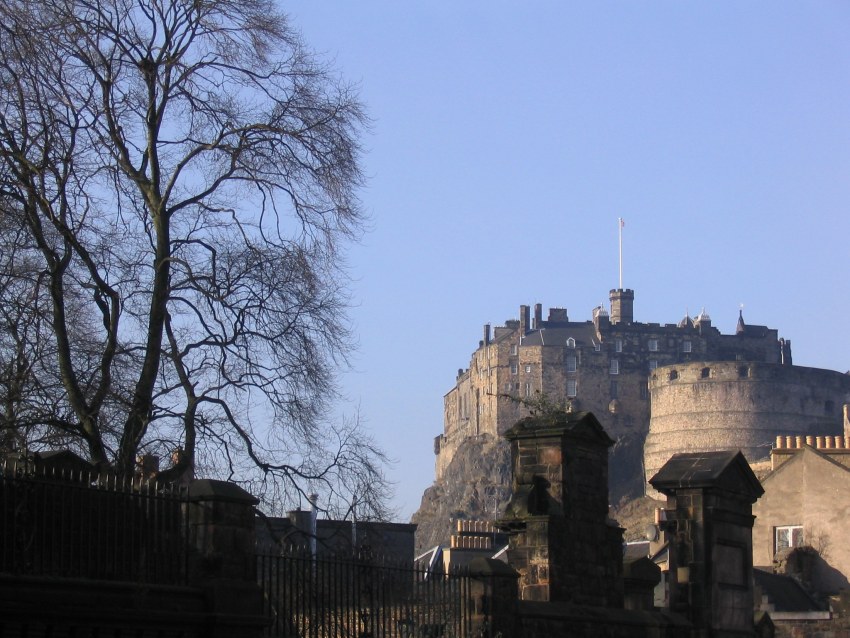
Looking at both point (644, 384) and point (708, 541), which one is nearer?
point (708, 541)

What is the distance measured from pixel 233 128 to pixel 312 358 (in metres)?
3.46

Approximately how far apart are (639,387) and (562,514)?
123408mm

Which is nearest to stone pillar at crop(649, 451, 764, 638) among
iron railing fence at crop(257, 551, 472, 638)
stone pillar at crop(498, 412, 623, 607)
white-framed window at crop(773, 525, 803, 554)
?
stone pillar at crop(498, 412, 623, 607)

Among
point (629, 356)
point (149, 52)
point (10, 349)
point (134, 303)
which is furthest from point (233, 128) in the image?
point (629, 356)

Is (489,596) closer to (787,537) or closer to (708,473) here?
(708,473)

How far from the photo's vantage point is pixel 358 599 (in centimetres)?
1383

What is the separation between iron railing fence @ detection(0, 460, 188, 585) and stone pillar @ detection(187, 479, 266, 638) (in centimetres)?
12

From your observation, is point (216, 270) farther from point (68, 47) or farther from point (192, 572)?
point (192, 572)

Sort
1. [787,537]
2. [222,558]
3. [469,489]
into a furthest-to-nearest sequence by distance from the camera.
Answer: [469,489], [787,537], [222,558]

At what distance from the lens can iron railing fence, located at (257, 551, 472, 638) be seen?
1308 cm

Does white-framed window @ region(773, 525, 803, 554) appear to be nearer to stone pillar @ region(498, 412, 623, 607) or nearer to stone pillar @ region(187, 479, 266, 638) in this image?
stone pillar @ region(498, 412, 623, 607)

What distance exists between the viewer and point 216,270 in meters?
19.7

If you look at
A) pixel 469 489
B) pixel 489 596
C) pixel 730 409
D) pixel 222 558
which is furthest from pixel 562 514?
pixel 469 489

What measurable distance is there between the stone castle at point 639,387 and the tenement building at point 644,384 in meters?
0.09
